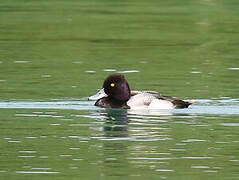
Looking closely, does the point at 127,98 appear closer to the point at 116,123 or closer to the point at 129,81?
the point at 116,123

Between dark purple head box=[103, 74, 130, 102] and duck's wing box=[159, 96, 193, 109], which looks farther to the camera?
dark purple head box=[103, 74, 130, 102]

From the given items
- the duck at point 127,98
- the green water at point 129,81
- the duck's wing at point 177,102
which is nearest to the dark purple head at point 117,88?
the duck at point 127,98

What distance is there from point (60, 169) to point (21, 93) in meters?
6.26

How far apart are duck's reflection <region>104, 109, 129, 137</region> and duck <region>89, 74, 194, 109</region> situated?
209mm

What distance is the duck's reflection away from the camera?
14.8 meters

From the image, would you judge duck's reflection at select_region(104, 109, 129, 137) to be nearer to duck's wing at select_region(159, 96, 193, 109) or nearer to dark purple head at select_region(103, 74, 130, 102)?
dark purple head at select_region(103, 74, 130, 102)

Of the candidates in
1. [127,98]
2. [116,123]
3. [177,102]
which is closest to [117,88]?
[127,98]

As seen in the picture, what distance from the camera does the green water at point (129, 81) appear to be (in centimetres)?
1255

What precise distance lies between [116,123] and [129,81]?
4613mm

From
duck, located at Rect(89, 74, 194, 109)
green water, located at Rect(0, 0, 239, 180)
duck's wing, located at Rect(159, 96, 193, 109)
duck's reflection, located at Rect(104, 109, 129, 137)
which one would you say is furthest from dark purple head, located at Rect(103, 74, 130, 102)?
duck's wing, located at Rect(159, 96, 193, 109)

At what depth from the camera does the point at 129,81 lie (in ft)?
66.6

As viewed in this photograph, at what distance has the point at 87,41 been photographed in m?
26.8

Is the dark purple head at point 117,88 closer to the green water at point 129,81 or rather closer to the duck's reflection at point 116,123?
the duck's reflection at point 116,123

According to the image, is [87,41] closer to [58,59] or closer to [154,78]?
[58,59]
